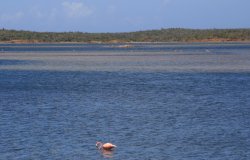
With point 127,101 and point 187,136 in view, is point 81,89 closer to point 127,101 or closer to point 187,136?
point 127,101

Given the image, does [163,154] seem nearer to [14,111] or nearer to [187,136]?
[187,136]

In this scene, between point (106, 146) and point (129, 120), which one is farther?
point (129, 120)

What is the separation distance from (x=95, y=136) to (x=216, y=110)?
8491 mm

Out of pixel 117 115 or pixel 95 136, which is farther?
pixel 117 115

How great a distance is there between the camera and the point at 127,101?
35531 millimetres

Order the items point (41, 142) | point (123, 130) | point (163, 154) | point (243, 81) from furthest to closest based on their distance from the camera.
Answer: point (243, 81) < point (123, 130) < point (41, 142) < point (163, 154)

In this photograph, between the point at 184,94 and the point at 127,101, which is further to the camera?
Answer: the point at 184,94

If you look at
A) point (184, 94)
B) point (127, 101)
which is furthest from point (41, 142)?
point (184, 94)

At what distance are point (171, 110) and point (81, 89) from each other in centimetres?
1427

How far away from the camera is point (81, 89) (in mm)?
44312

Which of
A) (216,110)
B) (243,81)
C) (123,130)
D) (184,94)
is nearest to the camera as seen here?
(123,130)

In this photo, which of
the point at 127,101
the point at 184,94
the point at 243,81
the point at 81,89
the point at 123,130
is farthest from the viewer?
the point at 243,81

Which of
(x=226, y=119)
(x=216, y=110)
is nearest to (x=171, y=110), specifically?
(x=216, y=110)

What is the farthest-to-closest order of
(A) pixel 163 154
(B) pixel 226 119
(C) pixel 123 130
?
(B) pixel 226 119 → (C) pixel 123 130 → (A) pixel 163 154
